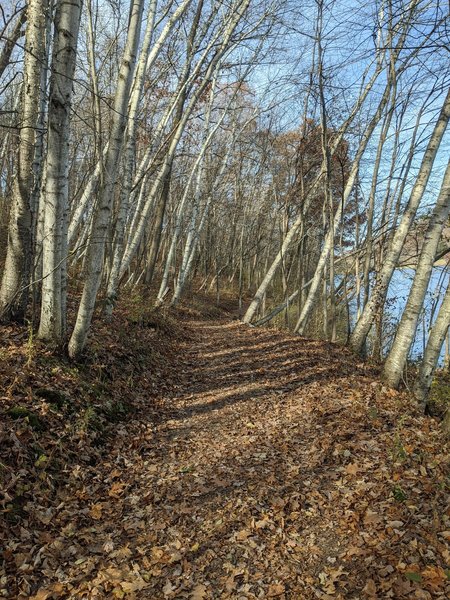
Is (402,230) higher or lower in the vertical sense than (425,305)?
higher

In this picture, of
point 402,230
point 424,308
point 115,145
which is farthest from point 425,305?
point 115,145

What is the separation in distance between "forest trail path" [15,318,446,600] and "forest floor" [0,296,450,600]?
1 cm

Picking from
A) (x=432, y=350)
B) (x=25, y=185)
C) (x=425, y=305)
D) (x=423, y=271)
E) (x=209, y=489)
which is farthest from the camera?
(x=425, y=305)

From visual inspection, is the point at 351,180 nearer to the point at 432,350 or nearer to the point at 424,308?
the point at 424,308

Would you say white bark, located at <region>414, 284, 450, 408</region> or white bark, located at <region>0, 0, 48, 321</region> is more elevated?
white bark, located at <region>0, 0, 48, 321</region>

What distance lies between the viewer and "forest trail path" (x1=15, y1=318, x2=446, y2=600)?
112 inches

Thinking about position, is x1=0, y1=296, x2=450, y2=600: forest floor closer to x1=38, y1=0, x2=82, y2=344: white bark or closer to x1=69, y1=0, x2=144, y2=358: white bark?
x1=38, y1=0, x2=82, y2=344: white bark

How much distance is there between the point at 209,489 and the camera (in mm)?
3951

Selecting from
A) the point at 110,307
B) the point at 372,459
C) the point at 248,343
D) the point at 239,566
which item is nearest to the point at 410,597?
the point at 239,566

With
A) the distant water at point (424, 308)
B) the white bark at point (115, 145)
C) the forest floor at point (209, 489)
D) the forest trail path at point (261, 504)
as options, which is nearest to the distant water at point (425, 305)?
the distant water at point (424, 308)

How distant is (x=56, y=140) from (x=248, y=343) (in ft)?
22.9

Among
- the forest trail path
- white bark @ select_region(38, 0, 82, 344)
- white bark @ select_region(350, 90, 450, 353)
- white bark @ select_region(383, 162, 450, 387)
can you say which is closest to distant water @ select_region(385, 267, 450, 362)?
white bark @ select_region(350, 90, 450, 353)

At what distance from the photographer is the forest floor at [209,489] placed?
283cm

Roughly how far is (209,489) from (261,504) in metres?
0.58
